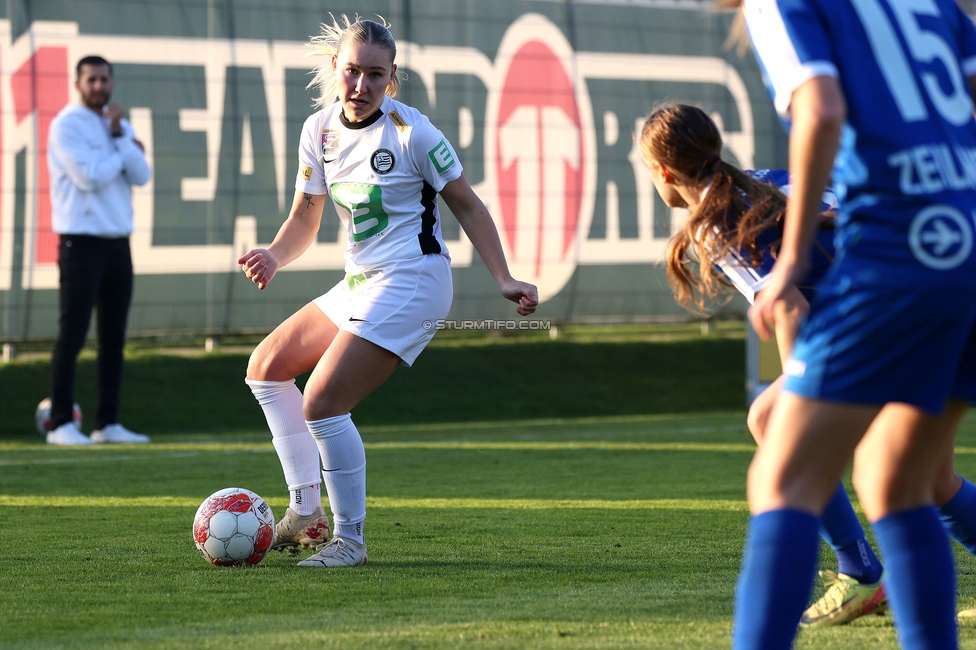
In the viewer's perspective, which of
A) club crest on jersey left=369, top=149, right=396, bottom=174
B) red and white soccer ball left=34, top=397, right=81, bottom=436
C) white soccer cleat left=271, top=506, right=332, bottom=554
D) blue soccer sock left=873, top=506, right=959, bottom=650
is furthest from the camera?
red and white soccer ball left=34, top=397, right=81, bottom=436

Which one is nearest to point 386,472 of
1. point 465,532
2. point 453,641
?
point 465,532

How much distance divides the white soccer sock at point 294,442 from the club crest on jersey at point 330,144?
0.82m

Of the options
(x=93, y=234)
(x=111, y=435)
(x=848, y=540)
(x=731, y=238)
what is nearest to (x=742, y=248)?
(x=731, y=238)

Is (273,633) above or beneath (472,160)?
beneath

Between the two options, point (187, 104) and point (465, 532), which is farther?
point (187, 104)

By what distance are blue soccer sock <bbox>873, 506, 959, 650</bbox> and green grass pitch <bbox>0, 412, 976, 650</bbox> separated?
29.0 inches

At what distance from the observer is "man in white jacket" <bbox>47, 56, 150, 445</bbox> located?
9125 millimetres

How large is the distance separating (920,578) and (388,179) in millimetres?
2587

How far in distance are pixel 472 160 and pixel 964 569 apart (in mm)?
8633

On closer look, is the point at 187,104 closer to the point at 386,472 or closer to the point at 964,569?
the point at 386,472

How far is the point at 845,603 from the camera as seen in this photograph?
349 centimetres

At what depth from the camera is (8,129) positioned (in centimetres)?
1066

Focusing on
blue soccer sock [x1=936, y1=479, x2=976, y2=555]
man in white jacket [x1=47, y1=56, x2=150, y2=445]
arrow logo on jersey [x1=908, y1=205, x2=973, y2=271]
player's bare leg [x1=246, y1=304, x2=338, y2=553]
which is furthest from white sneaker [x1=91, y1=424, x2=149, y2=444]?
arrow logo on jersey [x1=908, y1=205, x2=973, y2=271]
